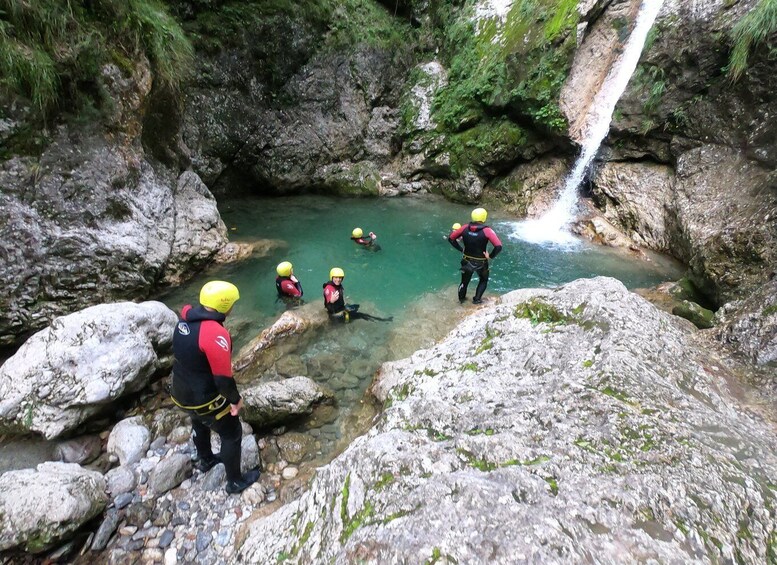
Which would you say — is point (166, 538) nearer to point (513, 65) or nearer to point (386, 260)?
point (386, 260)

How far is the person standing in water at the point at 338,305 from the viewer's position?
7230 millimetres

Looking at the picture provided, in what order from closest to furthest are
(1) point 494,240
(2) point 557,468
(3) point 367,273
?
(2) point 557,468, (1) point 494,240, (3) point 367,273

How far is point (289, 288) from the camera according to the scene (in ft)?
25.4

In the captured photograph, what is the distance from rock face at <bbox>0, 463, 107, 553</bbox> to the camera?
9.62ft

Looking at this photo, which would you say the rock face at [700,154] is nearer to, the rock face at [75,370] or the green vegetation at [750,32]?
the green vegetation at [750,32]

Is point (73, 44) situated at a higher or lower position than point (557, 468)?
higher

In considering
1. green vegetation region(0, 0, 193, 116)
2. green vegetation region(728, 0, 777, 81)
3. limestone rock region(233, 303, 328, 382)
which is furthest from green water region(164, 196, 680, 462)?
green vegetation region(728, 0, 777, 81)

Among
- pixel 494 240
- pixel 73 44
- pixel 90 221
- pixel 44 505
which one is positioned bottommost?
pixel 44 505

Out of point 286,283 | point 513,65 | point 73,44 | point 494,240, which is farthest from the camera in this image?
point 513,65

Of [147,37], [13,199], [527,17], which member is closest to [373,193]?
[527,17]

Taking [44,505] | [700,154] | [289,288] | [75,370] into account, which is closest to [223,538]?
[44,505]

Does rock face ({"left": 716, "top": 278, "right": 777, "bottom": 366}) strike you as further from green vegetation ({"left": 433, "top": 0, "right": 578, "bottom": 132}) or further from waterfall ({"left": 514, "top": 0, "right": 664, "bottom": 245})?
green vegetation ({"left": 433, "top": 0, "right": 578, "bottom": 132})

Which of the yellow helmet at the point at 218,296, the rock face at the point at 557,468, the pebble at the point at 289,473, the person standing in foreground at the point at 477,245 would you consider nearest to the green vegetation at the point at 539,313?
the rock face at the point at 557,468

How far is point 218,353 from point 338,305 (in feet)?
13.2
